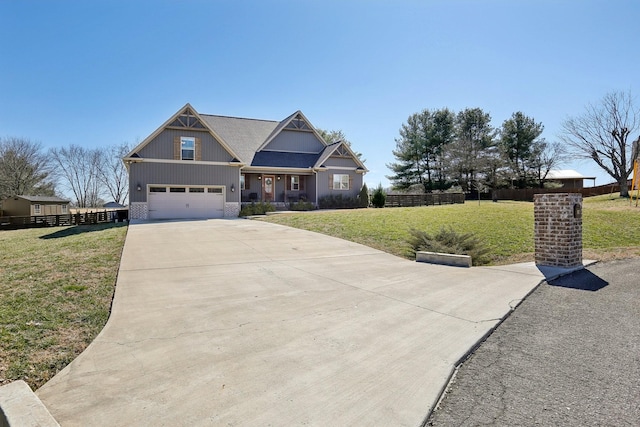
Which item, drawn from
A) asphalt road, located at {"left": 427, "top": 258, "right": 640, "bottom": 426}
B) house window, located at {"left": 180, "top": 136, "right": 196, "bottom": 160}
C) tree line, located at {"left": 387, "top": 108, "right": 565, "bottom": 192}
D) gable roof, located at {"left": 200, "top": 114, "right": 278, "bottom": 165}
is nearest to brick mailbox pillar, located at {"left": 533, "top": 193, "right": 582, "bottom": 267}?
asphalt road, located at {"left": 427, "top": 258, "right": 640, "bottom": 426}

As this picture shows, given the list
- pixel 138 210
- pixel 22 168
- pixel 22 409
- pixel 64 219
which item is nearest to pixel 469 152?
pixel 138 210

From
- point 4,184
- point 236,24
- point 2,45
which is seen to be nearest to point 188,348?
point 236,24

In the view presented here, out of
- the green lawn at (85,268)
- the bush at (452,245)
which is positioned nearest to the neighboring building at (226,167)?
the green lawn at (85,268)

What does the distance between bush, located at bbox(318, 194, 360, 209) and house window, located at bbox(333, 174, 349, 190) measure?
0.82 metres

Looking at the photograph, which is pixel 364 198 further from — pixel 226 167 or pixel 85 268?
pixel 85 268

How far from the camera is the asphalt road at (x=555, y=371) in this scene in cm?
239

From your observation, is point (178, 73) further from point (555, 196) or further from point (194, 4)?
point (555, 196)

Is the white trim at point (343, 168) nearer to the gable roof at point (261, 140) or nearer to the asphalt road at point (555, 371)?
the gable roof at point (261, 140)

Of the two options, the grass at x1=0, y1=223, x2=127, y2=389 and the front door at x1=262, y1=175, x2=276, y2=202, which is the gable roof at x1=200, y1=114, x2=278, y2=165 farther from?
the grass at x1=0, y1=223, x2=127, y2=389

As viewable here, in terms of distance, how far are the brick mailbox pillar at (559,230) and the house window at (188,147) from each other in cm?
1927

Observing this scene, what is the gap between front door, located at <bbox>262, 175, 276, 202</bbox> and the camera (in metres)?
26.1

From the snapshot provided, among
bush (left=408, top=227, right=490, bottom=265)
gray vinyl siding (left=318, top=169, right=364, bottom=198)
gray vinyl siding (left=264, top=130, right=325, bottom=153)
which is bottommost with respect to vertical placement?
bush (left=408, top=227, right=490, bottom=265)

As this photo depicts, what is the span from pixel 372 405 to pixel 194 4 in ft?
41.9

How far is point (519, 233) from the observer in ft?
37.5
